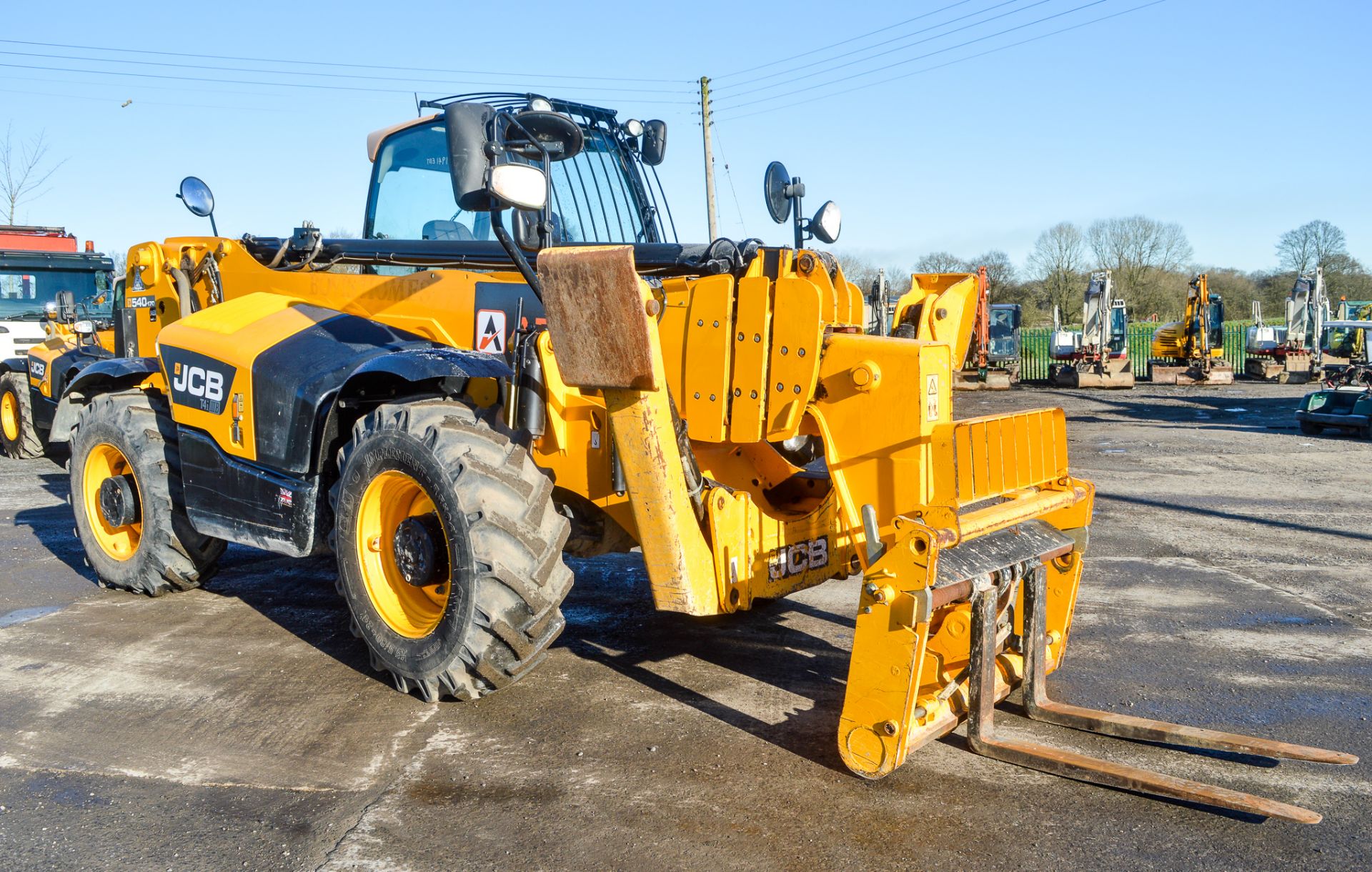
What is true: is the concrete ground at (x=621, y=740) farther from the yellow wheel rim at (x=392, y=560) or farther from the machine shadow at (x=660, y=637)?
the yellow wheel rim at (x=392, y=560)

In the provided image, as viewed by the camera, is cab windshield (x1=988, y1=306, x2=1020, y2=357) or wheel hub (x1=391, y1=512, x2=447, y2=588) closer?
wheel hub (x1=391, y1=512, x2=447, y2=588)

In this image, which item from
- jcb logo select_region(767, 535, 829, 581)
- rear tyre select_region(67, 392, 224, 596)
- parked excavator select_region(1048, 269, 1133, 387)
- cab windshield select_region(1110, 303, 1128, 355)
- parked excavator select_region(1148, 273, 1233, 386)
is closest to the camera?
jcb logo select_region(767, 535, 829, 581)

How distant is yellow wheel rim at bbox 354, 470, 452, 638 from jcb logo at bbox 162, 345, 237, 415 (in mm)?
1237

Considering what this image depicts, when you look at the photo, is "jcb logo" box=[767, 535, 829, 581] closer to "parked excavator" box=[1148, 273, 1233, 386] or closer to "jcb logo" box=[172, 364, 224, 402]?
"jcb logo" box=[172, 364, 224, 402]

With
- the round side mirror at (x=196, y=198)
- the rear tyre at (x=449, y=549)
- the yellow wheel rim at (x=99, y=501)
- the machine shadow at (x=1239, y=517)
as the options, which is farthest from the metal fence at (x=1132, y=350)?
the rear tyre at (x=449, y=549)

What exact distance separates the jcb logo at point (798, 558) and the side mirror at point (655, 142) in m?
2.81

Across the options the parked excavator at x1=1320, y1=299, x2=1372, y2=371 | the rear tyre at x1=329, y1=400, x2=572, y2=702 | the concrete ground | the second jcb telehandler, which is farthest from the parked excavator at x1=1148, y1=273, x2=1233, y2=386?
the rear tyre at x1=329, y1=400, x2=572, y2=702

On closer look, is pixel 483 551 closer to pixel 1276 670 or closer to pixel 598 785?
pixel 598 785

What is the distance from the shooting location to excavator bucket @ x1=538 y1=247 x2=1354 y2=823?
359cm

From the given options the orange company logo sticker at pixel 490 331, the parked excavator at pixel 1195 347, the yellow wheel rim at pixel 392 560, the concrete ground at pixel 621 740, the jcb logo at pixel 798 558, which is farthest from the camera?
the parked excavator at pixel 1195 347

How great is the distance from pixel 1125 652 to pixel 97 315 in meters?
13.7

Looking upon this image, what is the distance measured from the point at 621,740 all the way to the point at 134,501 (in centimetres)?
362

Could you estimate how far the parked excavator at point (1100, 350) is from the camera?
27094 mm

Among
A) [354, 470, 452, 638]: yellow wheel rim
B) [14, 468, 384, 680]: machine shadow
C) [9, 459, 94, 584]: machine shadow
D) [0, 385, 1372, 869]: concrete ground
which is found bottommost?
[0, 385, 1372, 869]: concrete ground
